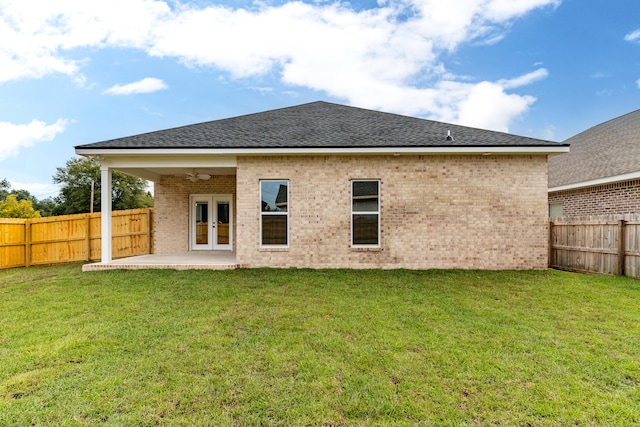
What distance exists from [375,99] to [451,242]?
15.5 m

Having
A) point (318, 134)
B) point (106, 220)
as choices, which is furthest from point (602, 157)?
point (106, 220)

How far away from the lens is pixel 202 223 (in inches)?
479

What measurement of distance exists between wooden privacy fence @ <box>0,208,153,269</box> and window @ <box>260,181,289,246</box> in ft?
19.0

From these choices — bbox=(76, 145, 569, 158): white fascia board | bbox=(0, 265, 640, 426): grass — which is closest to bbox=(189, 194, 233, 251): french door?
bbox=(76, 145, 569, 158): white fascia board

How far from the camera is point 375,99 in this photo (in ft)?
70.9

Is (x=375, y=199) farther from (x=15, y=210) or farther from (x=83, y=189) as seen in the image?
(x=83, y=189)

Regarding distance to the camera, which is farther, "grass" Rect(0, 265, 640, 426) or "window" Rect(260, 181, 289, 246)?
"window" Rect(260, 181, 289, 246)

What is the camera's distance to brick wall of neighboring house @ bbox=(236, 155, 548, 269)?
8.73 meters

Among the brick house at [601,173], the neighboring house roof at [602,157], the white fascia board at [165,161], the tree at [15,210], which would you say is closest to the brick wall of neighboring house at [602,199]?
the brick house at [601,173]

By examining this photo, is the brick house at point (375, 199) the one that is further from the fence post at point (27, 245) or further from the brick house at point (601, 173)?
the fence post at point (27, 245)

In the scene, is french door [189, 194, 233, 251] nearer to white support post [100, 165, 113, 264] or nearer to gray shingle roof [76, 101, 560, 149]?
gray shingle roof [76, 101, 560, 149]

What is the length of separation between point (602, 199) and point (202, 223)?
1477cm

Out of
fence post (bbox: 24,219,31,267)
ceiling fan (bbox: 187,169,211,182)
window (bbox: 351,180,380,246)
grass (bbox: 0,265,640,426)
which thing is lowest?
grass (bbox: 0,265,640,426)

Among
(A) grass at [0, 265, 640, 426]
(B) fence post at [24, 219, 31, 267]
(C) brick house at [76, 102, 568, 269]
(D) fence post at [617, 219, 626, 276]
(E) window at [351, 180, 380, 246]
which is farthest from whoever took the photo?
(B) fence post at [24, 219, 31, 267]
